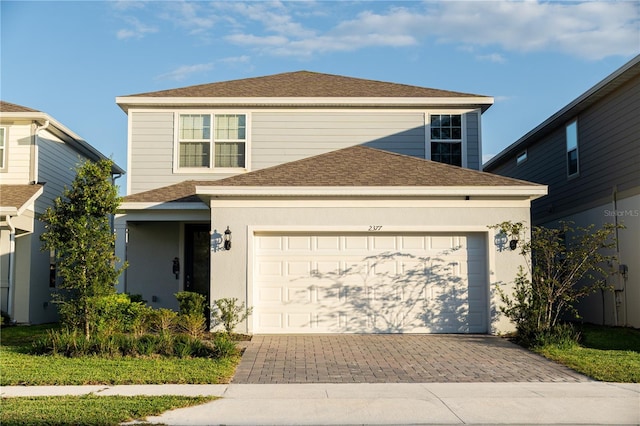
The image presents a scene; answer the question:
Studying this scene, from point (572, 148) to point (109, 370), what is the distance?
14.0 m

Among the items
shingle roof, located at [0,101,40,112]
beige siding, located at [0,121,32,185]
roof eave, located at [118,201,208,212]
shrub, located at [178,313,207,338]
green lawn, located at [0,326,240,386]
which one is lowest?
green lawn, located at [0,326,240,386]

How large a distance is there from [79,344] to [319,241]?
5.34 meters

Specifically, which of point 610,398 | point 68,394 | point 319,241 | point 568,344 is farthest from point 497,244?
point 68,394

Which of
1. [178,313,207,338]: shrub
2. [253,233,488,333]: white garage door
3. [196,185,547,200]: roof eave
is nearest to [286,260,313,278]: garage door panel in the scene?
[253,233,488,333]: white garage door

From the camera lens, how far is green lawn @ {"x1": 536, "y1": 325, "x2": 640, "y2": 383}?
9.91 metres

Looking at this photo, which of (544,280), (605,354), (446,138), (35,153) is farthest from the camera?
(446,138)

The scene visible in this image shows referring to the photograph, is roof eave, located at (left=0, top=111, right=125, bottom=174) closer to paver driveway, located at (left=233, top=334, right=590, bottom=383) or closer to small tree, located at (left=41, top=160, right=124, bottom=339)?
small tree, located at (left=41, top=160, right=124, bottom=339)

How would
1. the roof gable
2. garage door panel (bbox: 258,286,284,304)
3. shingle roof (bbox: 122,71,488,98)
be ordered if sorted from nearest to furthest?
1. garage door panel (bbox: 258,286,284,304)
2. the roof gable
3. shingle roof (bbox: 122,71,488,98)

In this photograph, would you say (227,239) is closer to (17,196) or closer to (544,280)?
(17,196)

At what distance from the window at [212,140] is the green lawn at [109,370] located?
7.28 metres

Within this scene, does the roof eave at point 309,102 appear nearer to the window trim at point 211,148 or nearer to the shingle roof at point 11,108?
the window trim at point 211,148

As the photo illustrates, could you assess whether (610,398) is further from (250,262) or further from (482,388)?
(250,262)

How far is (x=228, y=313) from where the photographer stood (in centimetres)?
1383

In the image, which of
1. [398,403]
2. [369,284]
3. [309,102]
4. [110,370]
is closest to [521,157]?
[309,102]
